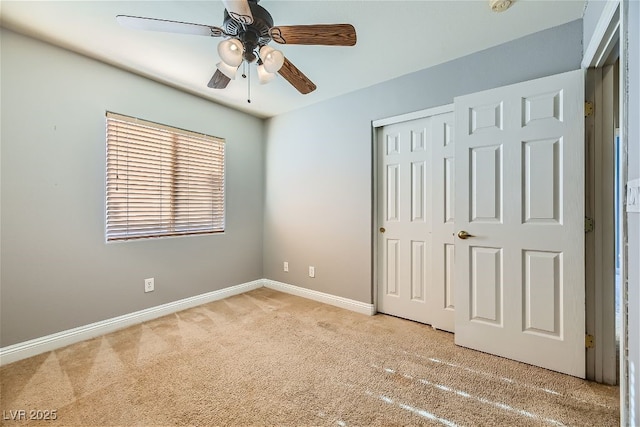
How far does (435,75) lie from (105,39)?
2657 millimetres

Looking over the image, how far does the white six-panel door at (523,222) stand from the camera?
5.91 ft

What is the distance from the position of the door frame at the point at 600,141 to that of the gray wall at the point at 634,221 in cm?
4

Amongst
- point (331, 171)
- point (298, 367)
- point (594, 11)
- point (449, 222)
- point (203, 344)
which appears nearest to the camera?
point (594, 11)

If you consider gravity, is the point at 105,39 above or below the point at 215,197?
above

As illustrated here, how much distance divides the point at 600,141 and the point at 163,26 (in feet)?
8.76

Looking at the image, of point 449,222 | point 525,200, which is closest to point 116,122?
point 449,222

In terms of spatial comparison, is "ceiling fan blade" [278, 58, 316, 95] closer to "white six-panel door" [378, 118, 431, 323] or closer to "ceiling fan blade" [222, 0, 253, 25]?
"ceiling fan blade" [222, 0, 253, 25]

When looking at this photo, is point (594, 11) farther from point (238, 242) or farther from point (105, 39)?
point (238, 242)

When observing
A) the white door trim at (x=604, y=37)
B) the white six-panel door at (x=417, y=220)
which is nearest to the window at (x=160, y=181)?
the white six-panel door at (x=417, y=220)

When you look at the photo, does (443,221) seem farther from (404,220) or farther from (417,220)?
(404,220)

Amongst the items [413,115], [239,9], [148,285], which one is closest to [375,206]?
[413,115]

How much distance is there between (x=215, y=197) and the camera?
3.37m

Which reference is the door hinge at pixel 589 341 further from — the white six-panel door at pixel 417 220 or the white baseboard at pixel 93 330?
the white baseboard at pixel 93 330

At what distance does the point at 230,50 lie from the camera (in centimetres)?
150
